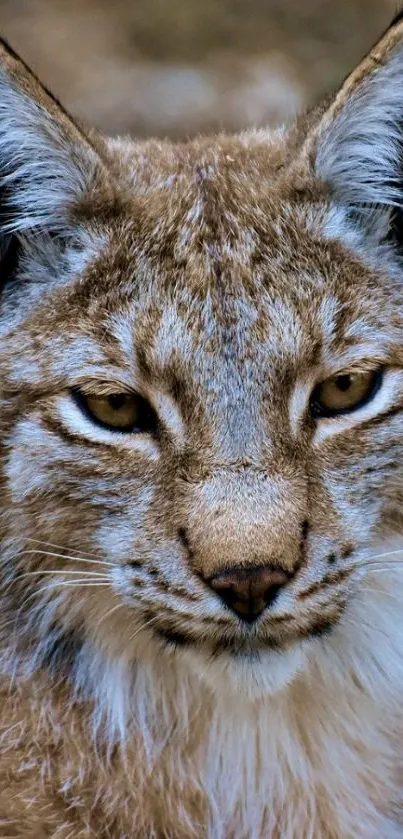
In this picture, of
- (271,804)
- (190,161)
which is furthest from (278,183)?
(271,804)

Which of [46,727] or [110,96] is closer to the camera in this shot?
[46,727]

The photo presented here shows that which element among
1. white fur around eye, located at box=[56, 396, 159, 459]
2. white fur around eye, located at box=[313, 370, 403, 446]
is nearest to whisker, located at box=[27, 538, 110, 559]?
white fur around eye, located at box=[56, 396, 159, 459]

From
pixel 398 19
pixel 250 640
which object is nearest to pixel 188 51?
pixel 398 19

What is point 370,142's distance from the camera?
255cm

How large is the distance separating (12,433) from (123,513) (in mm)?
312

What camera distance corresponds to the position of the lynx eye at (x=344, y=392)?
2453 millimetres

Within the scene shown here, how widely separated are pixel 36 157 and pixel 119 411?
540 mm

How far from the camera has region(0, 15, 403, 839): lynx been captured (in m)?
2.34

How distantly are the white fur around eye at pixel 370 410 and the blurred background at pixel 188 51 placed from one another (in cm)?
404

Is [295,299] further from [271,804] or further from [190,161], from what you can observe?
[271,804]

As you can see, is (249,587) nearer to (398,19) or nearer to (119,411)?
(119,411)

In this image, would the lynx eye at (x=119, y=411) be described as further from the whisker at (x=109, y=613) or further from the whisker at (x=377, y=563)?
the whisker at (x=377, y=563)

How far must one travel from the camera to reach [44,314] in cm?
251

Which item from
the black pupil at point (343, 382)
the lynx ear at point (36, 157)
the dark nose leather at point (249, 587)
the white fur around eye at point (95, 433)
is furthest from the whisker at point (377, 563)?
the lynx ear at point (36, 157)
